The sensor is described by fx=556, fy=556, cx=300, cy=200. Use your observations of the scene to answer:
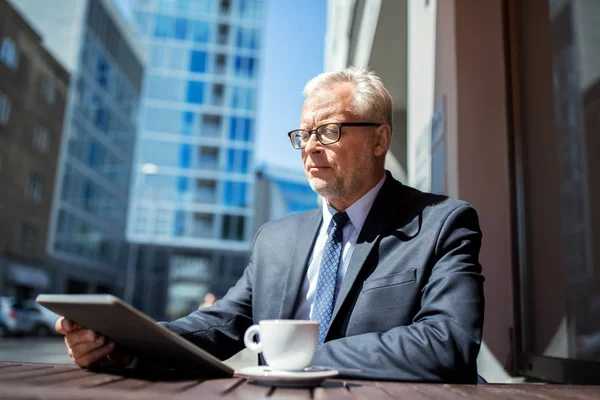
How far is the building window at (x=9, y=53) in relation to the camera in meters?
20.0

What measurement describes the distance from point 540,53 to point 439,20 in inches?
23.1

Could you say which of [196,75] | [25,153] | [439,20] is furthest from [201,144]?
[439,20]

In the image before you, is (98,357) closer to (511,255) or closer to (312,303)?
(312,303)

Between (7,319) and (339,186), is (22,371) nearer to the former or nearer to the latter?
(339,186)

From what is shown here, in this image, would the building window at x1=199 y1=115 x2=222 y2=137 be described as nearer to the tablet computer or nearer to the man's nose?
the man's nose

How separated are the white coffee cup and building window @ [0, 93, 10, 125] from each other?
22303 millimetres

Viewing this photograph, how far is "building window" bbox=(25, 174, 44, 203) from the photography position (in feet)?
72.8

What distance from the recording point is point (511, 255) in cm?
240

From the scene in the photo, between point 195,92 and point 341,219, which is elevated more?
point 195,92

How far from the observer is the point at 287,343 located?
0.91 metres

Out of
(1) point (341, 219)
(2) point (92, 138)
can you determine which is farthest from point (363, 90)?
(2) point (92, 138)

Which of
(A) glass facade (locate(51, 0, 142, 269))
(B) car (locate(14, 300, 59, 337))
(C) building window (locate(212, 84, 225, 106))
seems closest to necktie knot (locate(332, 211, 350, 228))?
→ (B) car (locate(14, 300, 59, 337))

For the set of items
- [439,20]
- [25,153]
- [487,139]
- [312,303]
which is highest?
[25,153]

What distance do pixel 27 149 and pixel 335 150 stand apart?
2310 cm
